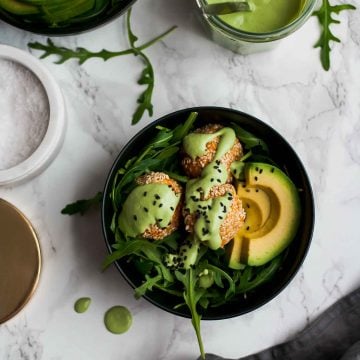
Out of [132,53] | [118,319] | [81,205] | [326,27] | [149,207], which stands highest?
[326,27]

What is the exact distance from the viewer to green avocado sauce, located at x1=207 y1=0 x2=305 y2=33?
3.51ft

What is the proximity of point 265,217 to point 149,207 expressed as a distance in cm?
18

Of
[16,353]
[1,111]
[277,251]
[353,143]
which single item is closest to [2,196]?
[1,111]

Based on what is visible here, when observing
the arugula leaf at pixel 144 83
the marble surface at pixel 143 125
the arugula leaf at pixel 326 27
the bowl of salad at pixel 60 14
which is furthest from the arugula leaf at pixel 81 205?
the arugula leaf at pixel 326 27

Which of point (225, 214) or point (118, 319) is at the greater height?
point (225, 214)

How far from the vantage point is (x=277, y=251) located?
106 cm

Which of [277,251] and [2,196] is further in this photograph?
[2,196]

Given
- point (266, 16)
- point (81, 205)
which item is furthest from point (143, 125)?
point (266, 16)

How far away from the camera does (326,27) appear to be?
1180mm

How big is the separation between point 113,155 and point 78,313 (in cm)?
28

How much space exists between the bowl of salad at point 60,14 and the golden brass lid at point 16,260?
0.30 meters

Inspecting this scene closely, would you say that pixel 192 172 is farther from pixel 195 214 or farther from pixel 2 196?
pixel 2 196

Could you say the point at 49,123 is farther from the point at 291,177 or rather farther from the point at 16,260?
the point at 291,177

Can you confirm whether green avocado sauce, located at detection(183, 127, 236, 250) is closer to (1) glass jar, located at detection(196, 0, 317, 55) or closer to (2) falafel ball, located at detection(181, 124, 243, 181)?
(2) falafel ball, located at detection(181, 124, 243, 181)
